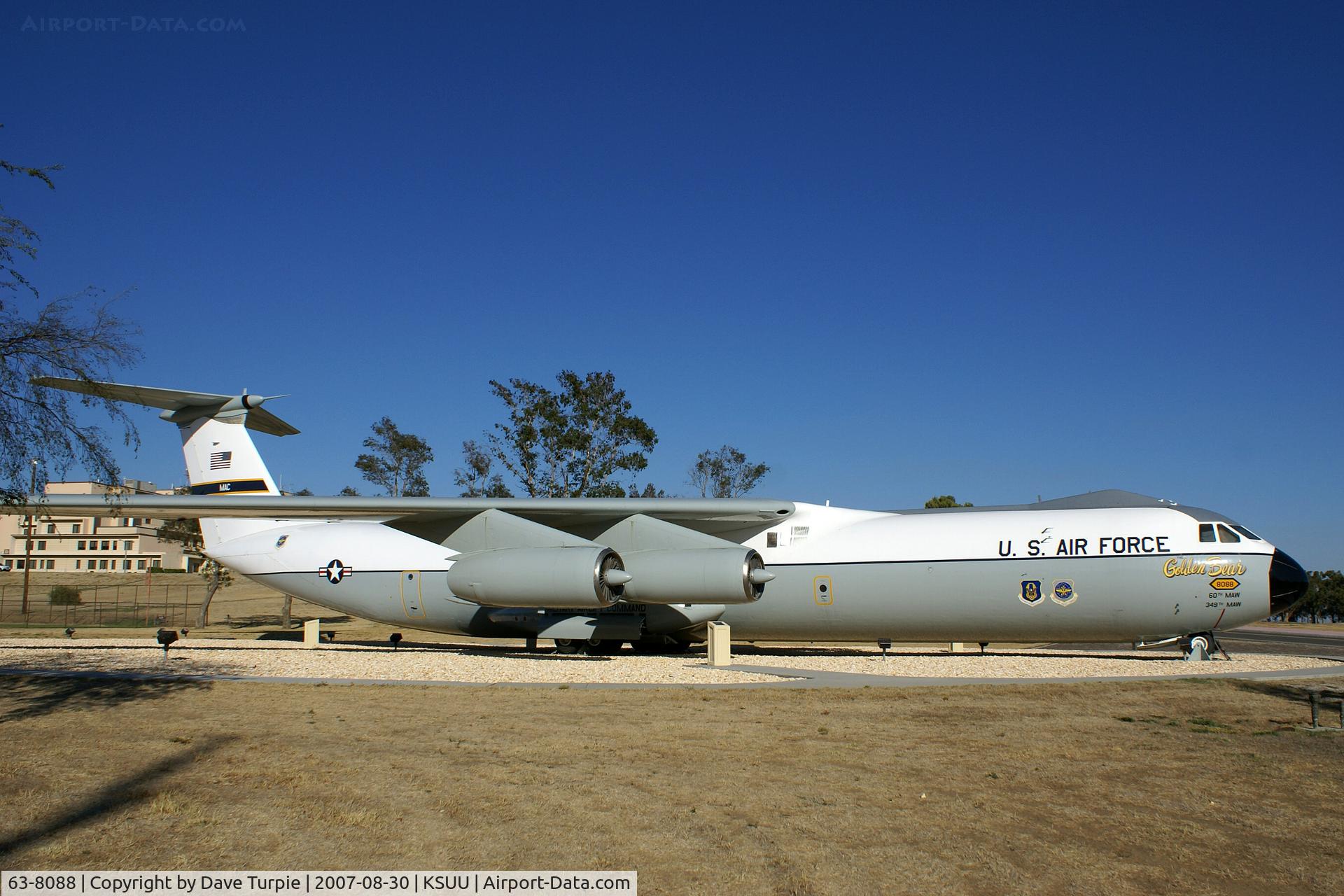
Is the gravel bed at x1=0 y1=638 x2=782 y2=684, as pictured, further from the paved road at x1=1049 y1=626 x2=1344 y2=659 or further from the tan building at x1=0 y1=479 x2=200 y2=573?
the tan building at x1=0 y1=479 x2=200 y2=573

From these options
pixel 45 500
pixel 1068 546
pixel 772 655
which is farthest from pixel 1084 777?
pixel 45 500

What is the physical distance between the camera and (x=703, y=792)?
7.45 meters

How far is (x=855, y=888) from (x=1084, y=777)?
3938mm

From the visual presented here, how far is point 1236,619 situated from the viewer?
16844 mm

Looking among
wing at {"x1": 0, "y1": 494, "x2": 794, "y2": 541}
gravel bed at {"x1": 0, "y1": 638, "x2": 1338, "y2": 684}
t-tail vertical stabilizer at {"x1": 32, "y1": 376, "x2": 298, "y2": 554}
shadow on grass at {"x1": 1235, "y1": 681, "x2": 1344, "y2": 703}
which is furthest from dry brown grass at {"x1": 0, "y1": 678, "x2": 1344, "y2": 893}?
t-tail vertical stabilizer at {"x1": 32, "y1": 376, "x2": 298, "y2": 554}

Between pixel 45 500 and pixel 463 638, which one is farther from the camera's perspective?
pixel 463 638

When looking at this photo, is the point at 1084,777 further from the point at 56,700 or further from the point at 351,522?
the point at 351,522

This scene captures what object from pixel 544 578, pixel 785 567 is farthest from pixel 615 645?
pixel 785 567

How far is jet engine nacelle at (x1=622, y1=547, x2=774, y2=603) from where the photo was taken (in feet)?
54.5

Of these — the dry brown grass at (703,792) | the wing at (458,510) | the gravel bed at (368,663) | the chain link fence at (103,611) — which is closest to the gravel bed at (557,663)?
the gravel bed at (368,663)

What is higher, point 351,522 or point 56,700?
point 351,522

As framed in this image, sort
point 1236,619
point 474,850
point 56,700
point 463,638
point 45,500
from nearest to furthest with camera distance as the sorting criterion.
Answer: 1. point 474,850
2. point 56,700
3. point 45,500
4. point 1236,619
5. point 463,638

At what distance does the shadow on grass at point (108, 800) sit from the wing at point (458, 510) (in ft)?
30.2

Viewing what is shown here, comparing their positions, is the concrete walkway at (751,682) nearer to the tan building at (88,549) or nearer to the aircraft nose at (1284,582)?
the aircraft nose at (1284,582)
